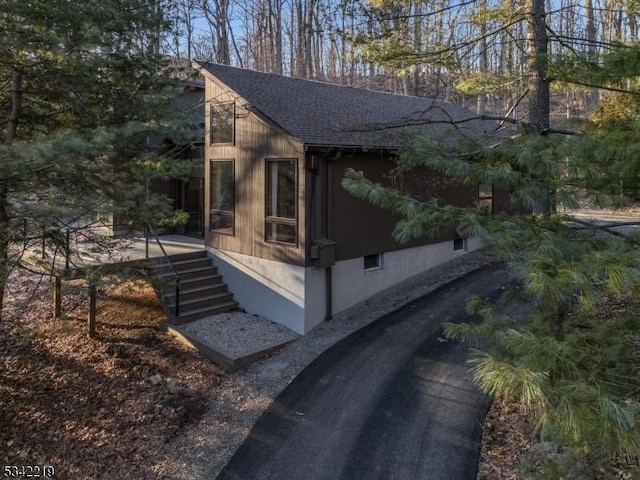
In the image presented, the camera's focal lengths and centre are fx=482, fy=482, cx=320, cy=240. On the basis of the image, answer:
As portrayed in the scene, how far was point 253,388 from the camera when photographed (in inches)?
314

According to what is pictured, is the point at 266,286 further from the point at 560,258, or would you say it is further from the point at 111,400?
the point at 560,258

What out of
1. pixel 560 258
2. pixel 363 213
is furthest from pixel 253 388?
pixel 560 258

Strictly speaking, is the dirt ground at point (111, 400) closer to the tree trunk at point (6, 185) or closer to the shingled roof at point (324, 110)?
the tree trunk at point (6, 185)

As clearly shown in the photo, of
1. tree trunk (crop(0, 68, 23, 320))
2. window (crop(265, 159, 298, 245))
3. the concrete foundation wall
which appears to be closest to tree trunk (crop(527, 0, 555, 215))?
window (crop(265, 159, 298, 245))

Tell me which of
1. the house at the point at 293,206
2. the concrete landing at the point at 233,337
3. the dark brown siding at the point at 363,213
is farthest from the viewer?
the dark brown siding at the point at 363,213

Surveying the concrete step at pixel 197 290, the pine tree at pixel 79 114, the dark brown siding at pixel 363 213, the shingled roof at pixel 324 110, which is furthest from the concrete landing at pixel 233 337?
the shingled roof at pixel 324 110

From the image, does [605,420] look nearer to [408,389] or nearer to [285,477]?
[285,477]

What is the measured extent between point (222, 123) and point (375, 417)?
8.06 meters

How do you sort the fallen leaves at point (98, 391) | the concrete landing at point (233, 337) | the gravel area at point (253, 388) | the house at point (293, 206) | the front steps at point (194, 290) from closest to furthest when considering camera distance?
the gravel area at point (253, 388) → the fallen leaves at point (98, 391) → the concrete landing at point (233, 337) → the house at point (293, 206) → the front steps at point (194, 290)

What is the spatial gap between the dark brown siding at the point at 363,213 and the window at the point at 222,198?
271 centimetres

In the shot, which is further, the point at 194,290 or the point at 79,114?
the point at 194,290

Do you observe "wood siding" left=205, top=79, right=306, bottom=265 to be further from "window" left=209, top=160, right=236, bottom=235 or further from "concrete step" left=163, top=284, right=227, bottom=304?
"concrete step" left=163, top=284, right=227, bottom=304

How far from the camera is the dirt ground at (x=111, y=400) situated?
642 centimetres

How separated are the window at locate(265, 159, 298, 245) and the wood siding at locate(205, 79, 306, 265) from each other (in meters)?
0.12
